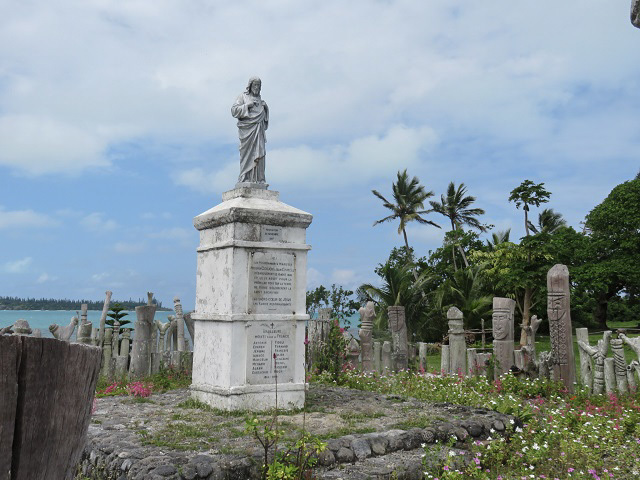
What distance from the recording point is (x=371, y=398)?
887 centimetres

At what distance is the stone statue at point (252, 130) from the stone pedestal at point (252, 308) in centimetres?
51

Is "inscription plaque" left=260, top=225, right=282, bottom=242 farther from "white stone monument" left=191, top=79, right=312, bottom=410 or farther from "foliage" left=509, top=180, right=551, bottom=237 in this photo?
"foliage" left=509, top=180, right=551, bottom=237

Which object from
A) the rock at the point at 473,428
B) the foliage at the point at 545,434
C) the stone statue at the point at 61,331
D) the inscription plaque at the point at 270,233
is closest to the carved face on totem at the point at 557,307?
the foliage at the point at 545,434

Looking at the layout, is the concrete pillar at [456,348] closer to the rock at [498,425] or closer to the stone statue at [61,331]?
the rock at [498,425]

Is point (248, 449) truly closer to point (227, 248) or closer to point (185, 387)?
point (227, 248)

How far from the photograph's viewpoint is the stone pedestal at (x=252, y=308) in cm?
787

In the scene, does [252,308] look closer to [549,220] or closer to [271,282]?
[271,282]

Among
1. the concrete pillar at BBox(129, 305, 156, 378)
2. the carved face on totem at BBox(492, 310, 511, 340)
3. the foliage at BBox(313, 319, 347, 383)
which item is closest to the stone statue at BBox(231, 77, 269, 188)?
the foliage at BBox(313, 319, 347, 383)

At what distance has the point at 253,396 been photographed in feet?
25.8

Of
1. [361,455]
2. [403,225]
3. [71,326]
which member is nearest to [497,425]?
[361,455]

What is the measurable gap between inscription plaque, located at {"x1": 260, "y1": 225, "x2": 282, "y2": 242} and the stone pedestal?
0.6 inches

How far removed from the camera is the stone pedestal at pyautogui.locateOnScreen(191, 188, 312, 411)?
787 cm

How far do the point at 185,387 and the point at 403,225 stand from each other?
30769 millimetres

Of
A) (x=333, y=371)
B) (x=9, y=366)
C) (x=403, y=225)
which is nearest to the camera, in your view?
(x=9, y=366)
